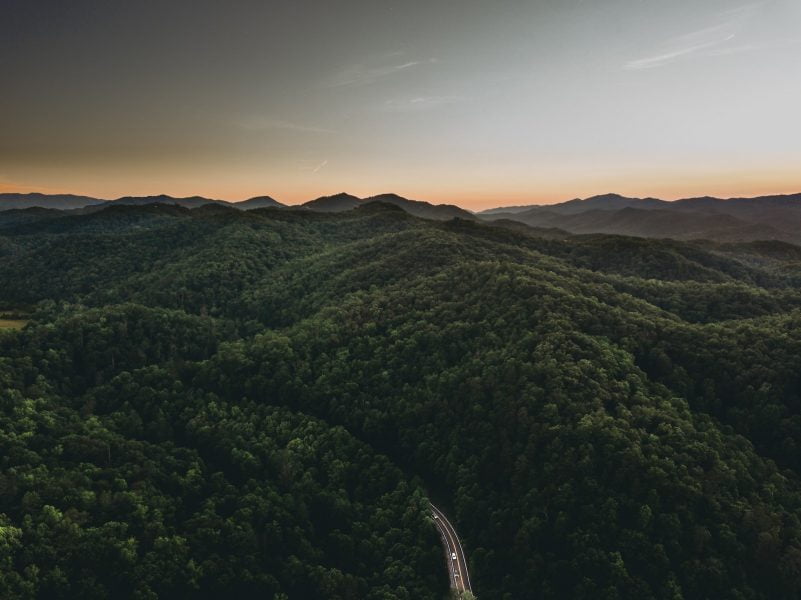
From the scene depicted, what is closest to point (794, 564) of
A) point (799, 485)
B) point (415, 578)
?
point (799, 485)

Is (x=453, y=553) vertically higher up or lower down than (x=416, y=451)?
lower down

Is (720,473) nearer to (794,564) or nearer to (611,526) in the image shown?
(794,564)

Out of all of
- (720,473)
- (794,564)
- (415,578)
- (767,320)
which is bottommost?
(415,578)

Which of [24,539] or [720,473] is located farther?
[720,473]

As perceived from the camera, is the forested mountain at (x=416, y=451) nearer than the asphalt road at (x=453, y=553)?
Yes

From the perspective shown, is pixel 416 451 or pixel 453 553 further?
pixel 416 451
